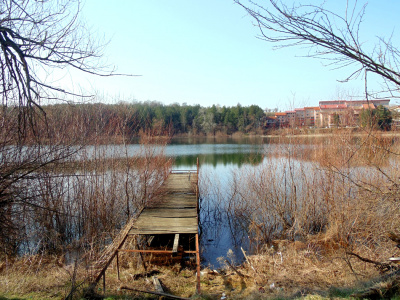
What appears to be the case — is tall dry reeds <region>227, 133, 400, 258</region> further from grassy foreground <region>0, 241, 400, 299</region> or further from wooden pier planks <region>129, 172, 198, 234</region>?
wooden pier planks <region>129, 172, 198, 234</region>

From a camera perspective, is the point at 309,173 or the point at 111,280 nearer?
the point at 111,280

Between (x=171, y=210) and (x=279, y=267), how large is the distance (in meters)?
3.68

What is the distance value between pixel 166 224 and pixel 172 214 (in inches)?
37.4

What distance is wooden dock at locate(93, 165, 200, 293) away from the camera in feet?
20.4

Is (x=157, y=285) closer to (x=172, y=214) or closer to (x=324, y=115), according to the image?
(x=172, y=214)

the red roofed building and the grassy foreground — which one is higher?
the red roofed building

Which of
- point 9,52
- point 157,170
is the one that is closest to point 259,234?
point 157,170

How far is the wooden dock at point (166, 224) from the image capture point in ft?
20.4

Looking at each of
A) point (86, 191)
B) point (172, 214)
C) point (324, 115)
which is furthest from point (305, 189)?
point (86, 191)

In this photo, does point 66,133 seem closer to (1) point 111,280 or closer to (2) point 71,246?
(2) point 71,246

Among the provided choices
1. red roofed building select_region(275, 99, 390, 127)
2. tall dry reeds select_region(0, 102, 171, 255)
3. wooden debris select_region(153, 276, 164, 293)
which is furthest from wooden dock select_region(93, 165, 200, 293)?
red roofed building select_region(275, 99, 390, 127)

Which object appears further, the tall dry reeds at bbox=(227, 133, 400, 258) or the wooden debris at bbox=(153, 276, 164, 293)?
the tall dry reeds at bbox=(227, 133, 400, 258)

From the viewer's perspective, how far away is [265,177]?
11.0 meters

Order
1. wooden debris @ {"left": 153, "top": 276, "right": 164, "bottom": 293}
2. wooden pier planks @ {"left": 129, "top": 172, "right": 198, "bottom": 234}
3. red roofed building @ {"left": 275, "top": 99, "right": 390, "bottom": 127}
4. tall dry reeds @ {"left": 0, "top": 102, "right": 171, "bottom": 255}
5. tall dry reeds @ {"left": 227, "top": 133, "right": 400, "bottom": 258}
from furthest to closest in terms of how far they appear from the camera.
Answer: red roofed building @ {"left": 275, "top": 99, "right": 390, "bottom": 127}, tall dry reeds @ {"left": 227, "top": 133, "right": 400, "bottom": 258}, tall dry reeds @ {"left": 0, "top": 102, "right": 171, "bottom": 255}, wooden pier planks @ {"left": 129, "top": 172, "right": 198, "bottom": 234}, wooden debris @ {"left": 153, "top": 276, "right": 164, "bottom": 293}
